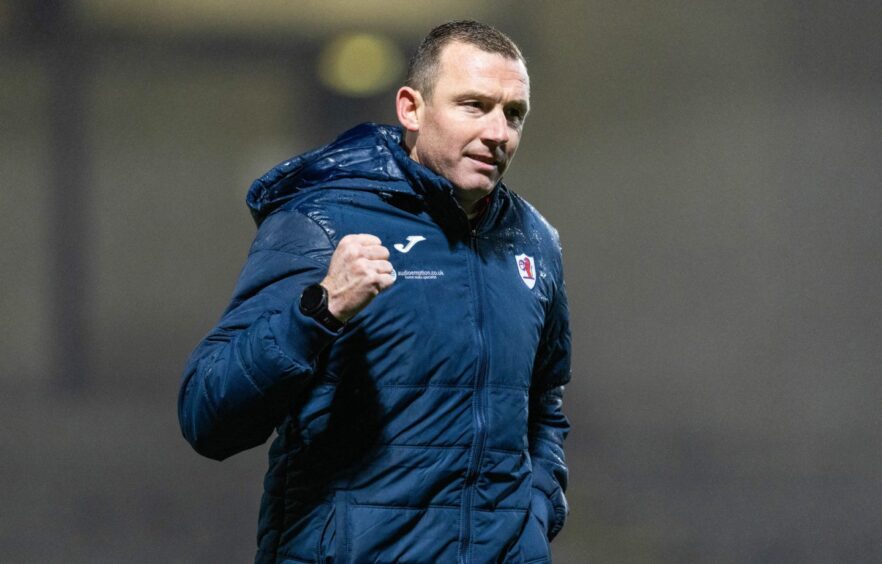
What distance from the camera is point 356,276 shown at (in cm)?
127

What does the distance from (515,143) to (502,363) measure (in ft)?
1.09

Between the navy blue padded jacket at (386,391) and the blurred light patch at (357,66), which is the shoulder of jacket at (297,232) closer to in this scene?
the navy blue padded jacket at (386,391)

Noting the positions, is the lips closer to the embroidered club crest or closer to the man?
the man

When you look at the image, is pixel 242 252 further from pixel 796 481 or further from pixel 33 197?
pixel 796 481

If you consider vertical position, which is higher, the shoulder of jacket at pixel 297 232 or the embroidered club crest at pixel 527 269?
the shoulder of jacket at pixel 297 232

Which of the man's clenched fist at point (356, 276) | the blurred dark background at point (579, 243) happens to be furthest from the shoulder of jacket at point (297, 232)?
the blurred dark background at point (579, 243)

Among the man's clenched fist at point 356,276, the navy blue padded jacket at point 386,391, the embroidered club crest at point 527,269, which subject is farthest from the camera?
the embroidered club crest at point 527,269

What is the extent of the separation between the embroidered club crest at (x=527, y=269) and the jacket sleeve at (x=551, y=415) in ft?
0.41

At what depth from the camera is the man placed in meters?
1.35

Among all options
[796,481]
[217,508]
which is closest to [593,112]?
[796,481]

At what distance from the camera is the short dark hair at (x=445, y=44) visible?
5.30 feet

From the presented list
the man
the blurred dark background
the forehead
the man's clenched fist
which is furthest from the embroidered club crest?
the blurred dark background

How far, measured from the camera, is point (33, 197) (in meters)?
3.11

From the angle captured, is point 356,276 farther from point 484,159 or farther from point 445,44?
point 445,44
